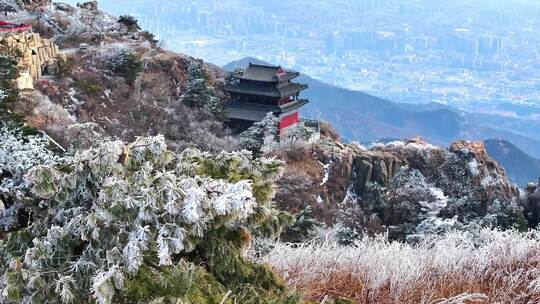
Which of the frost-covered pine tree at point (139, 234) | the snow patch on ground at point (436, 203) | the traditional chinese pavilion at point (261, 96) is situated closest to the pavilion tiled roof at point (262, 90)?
the traditional chinese pavilion at point (261, 96)

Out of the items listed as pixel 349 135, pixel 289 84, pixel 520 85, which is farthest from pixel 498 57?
pixel 289 84

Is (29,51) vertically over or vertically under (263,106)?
over

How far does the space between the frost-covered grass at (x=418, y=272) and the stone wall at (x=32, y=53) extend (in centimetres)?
1839

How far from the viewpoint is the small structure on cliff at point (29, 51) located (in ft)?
71.1

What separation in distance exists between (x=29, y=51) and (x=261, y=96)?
30.8 feet

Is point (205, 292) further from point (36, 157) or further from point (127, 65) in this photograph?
point (127, 65)

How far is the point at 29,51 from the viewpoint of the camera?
22.8 metres

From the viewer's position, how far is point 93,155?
3.01 metres

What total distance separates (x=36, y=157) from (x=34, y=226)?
863 centimetres

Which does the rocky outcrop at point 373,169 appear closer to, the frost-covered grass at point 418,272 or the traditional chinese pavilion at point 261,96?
the traditional chinese pavilion at point 261,96

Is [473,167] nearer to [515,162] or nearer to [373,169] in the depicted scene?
[373,169]

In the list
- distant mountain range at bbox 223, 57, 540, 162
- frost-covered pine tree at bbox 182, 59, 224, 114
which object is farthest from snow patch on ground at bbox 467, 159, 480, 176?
distant mountain range at bbox 223, 57, 540, 162

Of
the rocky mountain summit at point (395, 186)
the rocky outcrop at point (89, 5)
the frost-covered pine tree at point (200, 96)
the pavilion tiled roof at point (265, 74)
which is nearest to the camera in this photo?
the rocky mountain summit at point (395, 186)

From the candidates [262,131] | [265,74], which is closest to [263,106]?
[265,74]
